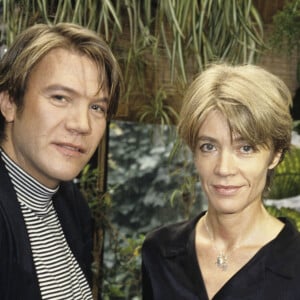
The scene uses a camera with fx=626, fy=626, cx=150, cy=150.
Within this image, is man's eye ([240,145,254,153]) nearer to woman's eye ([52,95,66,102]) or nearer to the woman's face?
the woman's face

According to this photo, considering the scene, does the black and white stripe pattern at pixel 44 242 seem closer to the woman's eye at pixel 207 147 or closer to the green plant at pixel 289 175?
the woman's eye at pixel 207 147

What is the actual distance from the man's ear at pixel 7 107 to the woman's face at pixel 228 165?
0.50m

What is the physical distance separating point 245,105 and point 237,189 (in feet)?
0.71

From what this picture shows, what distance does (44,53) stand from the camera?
162cm

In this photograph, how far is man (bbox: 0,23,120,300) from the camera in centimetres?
156

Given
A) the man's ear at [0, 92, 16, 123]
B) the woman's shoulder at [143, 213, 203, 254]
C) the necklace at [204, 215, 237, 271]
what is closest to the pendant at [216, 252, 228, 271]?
the necklace at [204, 215, 237, 271]

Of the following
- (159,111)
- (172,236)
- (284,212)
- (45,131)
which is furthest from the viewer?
(159,111)

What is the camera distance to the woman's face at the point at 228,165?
1.61 metres

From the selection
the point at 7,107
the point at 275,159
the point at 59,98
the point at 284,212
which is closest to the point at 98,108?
the point at 59,98

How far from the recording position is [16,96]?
1.64 meters

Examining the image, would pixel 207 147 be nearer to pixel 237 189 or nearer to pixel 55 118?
pixel 237 189

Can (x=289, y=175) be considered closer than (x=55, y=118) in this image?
No

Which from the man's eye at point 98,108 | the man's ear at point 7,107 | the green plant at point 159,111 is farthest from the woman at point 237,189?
the green plant at point 159,111

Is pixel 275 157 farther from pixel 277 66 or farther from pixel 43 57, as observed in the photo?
pixel 277 66
